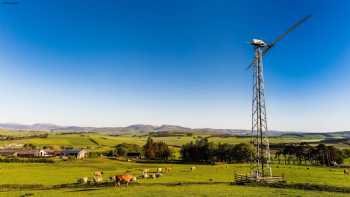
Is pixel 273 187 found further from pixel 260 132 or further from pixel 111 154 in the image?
pixel 111 154

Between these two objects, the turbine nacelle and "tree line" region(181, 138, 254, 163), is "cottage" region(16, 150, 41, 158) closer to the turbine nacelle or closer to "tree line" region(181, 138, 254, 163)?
"tree line" region(181, 138, 254, 163)

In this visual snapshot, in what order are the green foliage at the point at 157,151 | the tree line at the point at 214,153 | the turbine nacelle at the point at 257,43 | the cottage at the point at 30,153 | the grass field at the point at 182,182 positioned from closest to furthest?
the grass field at the point at 182,182
the turbine nacelle at the point at 257,43
the tree line at the point at 214,153
the green foliage at the point at 157,151
the cottage at the point at 30,153

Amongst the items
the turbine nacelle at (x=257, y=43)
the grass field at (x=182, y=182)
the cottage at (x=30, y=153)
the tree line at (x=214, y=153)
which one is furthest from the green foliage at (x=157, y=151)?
the turbine nacelle at (x=257, y=43)

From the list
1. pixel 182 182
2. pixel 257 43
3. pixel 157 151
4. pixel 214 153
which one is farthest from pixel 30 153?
pixel 257 43

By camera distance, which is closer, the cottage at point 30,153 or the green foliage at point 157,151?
the green foliage at point 157,151

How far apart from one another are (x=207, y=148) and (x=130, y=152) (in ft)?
171

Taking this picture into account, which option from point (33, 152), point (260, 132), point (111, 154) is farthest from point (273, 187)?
point (33, 152)

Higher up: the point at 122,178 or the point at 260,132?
the point at 260,132

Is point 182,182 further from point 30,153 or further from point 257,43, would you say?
point 30,153

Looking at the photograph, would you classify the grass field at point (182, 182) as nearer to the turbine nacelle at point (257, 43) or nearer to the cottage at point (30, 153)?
the turbine nacelle at point (257, 43)

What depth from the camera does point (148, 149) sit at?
138375 mm

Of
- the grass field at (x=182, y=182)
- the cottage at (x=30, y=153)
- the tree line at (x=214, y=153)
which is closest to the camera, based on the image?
the grass field at (x=182, y=182)

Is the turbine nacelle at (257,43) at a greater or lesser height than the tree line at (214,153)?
greater

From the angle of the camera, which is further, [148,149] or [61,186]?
[148,149]
